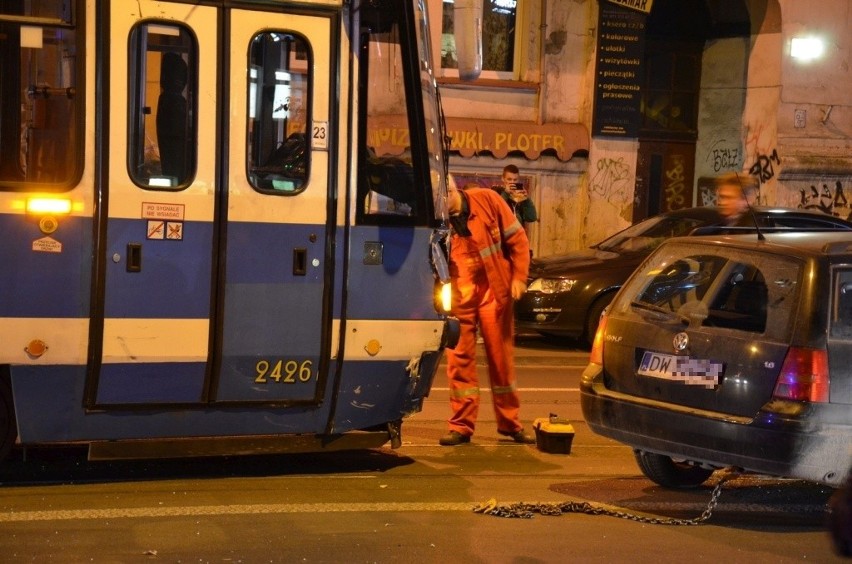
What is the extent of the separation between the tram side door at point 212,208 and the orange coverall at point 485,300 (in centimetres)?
168

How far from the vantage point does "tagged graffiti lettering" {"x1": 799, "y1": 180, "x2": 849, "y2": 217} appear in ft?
66.1

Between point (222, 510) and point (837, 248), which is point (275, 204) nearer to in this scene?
point (222, 510)

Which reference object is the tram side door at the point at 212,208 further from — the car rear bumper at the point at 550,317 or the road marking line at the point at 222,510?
the car rear bumper at the point at 550,317

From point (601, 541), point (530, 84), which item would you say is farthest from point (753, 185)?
point (530, 84)

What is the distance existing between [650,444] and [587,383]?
613 mm

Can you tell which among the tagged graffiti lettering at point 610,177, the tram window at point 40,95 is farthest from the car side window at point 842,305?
the tagged graffiti lettering at point 610,177

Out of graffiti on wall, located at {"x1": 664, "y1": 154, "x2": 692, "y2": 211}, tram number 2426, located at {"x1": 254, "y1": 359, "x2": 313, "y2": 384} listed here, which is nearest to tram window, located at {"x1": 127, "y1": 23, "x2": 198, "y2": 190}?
tram number 2426, located at {"x1": 254, "y1": 359, "x2": 313, "y2": 384}

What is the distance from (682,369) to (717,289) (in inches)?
20.7

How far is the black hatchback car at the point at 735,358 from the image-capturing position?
255 inches

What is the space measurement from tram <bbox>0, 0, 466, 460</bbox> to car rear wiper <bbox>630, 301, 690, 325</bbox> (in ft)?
3.73

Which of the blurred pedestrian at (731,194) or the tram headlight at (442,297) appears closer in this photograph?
the tram headlight at (442,297)

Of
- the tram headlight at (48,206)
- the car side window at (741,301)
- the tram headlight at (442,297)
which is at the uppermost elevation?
the tram headlight at (48,206)

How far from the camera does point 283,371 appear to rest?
23.8 ft

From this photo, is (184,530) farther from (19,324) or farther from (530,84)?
(530,84)
